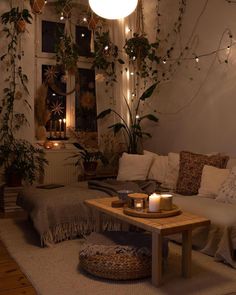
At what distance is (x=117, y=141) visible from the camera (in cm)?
605

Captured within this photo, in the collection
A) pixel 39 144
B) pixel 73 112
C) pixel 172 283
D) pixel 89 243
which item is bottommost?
pixel 172 283

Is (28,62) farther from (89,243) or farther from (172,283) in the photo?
(172,283)

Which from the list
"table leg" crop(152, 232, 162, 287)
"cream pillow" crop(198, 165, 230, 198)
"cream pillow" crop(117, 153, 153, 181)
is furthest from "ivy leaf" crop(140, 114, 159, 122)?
"table leg" crop(152, 232, 162, 287)

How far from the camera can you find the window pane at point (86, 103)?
5.93m

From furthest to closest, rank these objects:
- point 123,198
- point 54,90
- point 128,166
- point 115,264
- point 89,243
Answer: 1. point 54,90
2. point 128,166
3. point 123,198
4. point 89,243
5. point 115,264

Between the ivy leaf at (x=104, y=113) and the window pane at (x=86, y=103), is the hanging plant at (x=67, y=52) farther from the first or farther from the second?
the ivy leaf at (x=104, y=113)

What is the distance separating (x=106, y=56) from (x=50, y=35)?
0.94m

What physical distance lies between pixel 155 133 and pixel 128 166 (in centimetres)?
104

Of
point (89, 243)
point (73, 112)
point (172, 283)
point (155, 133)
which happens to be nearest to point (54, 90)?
point (73, 112)

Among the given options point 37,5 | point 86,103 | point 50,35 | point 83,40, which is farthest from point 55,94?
point 37,5

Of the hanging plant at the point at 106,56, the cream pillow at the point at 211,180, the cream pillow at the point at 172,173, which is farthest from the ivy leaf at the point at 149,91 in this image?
the cream pillow at the point at 211,180

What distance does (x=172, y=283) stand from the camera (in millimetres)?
2602

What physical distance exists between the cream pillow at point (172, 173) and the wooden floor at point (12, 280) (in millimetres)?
1972

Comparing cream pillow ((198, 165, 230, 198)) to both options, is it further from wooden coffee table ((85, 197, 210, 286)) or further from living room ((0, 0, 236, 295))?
wooden coffee table ((85, 197, 210, 286))
